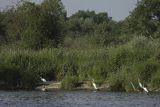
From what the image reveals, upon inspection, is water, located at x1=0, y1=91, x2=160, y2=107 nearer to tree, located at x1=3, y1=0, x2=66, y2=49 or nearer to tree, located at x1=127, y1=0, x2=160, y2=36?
tree, located at x1=3, y1=0, x2=66, y2=49

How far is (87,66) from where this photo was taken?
51875 mm

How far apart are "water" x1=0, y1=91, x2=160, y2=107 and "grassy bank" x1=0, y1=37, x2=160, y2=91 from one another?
11.7 feet

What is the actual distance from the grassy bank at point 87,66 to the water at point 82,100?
3.57m

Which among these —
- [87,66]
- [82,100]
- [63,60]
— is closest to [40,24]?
[63,60]

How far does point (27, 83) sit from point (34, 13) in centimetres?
2085

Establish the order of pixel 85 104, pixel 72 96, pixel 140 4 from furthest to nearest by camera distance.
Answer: pixel 140 4 → pixel 72 96 → pixel 85 104

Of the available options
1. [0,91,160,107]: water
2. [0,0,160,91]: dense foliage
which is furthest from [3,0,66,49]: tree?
[0,91,160,107]: water

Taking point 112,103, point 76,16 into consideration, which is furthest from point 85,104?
point 76,16

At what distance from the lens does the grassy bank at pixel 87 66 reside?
4719 centimetres

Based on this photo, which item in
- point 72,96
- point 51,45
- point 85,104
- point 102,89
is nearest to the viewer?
point 85,104

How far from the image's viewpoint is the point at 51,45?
67.9m

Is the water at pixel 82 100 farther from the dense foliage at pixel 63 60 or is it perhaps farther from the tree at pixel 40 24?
the tree at pixel 40 24

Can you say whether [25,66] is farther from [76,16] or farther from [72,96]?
[76,16]

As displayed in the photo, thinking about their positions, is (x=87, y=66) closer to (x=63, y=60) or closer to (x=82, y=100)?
(x=63, y=60)
